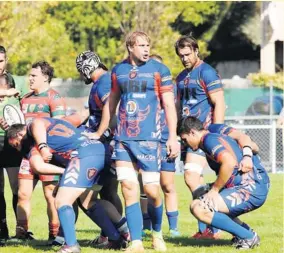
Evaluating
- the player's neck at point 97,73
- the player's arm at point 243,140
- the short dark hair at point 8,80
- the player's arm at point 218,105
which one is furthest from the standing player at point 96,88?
the player's arm at point 243,140

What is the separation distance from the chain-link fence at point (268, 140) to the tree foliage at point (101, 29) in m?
8.64

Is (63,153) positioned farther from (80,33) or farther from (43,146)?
(80,33)

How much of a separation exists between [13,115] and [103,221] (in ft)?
5.46

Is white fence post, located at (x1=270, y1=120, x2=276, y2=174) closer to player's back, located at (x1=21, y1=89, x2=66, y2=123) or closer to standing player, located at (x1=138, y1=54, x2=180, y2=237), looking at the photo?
standing player, located at (x1=138, y1=54, x2=180, y2=237)

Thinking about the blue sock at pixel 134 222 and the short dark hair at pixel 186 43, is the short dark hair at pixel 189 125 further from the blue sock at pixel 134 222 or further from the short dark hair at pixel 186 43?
the short dark hair at pixel 186 43

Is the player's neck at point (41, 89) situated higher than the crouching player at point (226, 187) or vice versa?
the player's neck at point (41, 89)

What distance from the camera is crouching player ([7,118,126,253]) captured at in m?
10.0

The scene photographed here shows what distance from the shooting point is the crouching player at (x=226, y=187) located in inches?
392

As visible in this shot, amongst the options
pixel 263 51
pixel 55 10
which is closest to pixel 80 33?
pixel 55 10

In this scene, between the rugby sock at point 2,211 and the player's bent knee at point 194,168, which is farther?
the rugby sock at point 2,211

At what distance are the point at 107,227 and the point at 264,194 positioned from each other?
66.2 inches

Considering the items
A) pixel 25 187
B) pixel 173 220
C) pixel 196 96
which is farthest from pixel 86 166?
pixel 173 220

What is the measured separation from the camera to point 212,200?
33.6 feet

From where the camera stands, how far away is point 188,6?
1533 inches
